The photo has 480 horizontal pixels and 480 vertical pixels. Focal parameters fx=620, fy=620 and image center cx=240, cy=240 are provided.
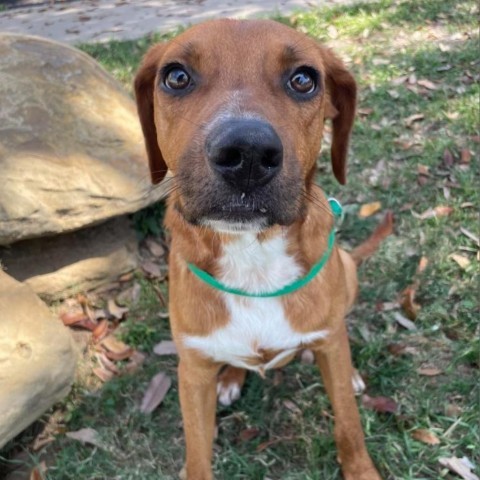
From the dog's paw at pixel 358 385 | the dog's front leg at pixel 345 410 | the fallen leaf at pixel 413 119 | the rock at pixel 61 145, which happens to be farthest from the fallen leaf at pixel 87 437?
the fallen leaf at pixel 413 119

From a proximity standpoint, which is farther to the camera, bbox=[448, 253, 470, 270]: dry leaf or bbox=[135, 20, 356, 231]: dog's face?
bbox=[448, 253, 470, 270]: dry leaf

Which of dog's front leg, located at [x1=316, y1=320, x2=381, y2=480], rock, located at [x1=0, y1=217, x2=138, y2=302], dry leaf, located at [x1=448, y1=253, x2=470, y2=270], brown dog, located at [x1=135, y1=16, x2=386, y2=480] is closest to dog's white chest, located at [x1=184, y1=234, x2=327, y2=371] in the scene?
brown dog, located at [x1=135, y1=16, x2=386, y2=480]

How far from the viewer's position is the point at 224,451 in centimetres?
336

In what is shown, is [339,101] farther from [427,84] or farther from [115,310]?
[427,84]

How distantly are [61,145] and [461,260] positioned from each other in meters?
2.76

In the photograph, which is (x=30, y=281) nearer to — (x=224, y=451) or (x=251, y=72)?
(x=224, y=451)

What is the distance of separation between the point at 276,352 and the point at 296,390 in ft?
3.07

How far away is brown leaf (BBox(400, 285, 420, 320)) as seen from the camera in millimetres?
3867

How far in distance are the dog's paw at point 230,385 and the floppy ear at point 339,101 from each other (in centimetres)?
140

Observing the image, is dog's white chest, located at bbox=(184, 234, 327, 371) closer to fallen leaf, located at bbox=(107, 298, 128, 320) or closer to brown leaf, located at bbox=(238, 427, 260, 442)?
brown leaf, located at bbox=(238, 427, 260, 442)

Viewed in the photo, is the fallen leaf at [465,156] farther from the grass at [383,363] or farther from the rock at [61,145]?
the rock at [61,145]

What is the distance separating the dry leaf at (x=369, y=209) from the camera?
4.68 m

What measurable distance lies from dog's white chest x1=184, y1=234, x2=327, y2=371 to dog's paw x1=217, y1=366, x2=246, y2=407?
3.04 ft

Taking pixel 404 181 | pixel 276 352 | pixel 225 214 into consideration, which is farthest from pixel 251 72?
pixel 404 181
